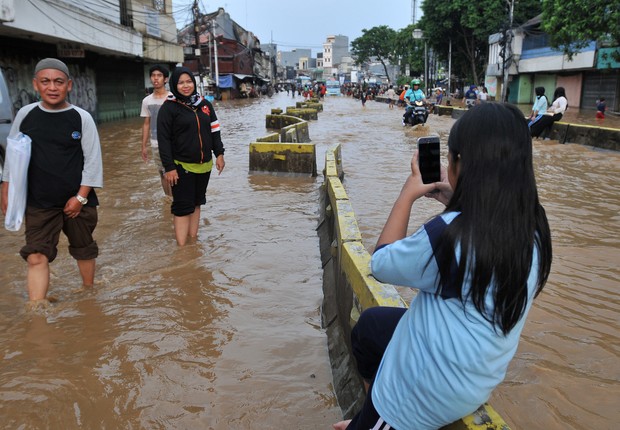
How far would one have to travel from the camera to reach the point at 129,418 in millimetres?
2576

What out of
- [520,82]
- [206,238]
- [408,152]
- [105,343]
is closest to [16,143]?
[105,343]

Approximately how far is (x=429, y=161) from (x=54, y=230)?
2.75m

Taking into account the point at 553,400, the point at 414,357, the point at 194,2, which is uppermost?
the point at 194,2

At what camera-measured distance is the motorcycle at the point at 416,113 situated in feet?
53.9

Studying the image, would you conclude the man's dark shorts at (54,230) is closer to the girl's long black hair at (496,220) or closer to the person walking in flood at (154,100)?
the person walking in flood at (154,100)

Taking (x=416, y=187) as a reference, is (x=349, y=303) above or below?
below

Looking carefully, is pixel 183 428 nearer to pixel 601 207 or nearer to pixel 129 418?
pixel 129 418

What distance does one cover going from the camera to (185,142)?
4785 millimetres

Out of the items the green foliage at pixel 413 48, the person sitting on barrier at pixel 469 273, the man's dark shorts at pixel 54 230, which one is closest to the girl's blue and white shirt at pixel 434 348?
the person sitting on barrier at pixel 469 273

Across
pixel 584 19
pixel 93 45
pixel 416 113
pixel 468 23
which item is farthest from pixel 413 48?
pixel 93 45

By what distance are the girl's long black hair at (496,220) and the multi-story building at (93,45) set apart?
12049mm

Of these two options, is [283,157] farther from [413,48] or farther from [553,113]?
[413,48]

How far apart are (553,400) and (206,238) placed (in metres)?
3.68

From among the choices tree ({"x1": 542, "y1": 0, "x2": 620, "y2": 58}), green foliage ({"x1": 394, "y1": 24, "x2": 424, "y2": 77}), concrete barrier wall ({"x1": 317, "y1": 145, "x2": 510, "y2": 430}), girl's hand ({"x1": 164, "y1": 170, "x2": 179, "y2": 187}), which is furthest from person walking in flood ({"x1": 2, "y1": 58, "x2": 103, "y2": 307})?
green foliage ({"x1": 394, "y1": 24, "x2": 424, "y2": 77})
